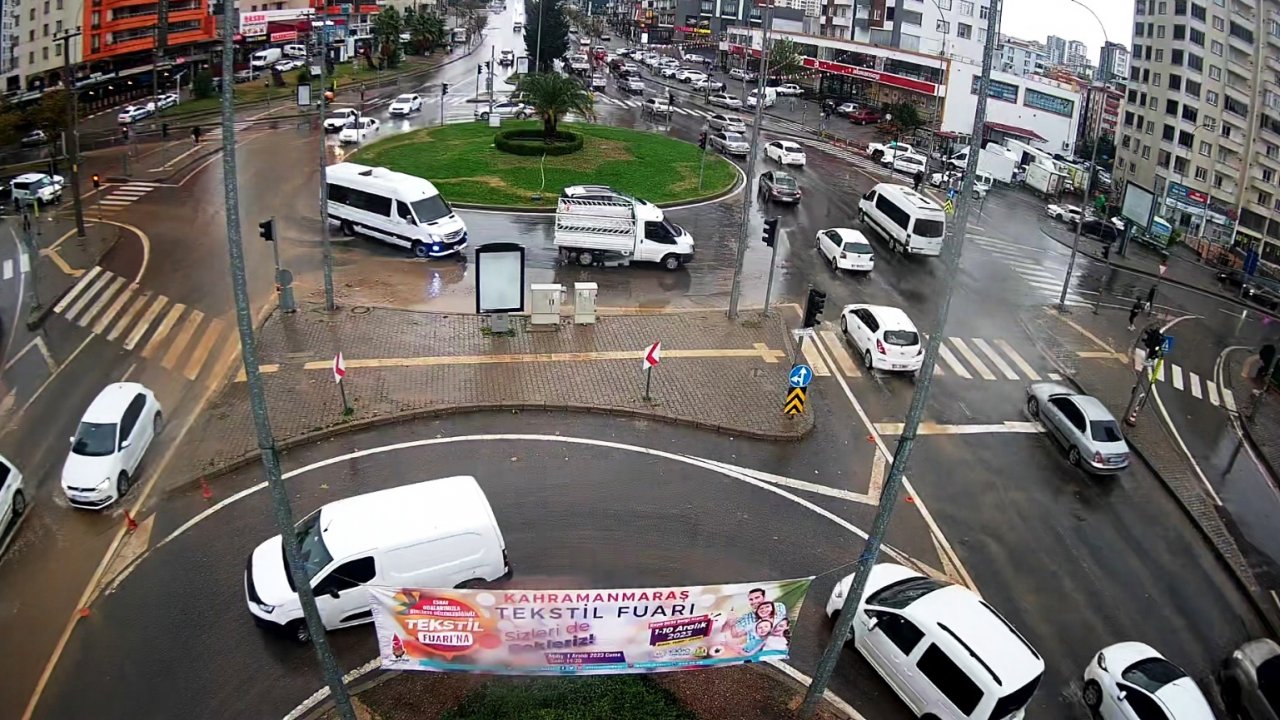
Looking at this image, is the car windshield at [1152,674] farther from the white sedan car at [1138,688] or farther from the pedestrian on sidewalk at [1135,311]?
the pedestrian on sidewalk at [1135,311]

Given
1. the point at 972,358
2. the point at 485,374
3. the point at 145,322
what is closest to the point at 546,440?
the point at 485,374

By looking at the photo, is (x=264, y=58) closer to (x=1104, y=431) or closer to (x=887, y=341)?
(x=887, y=341)

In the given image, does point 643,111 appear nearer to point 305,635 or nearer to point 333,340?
point 333,340

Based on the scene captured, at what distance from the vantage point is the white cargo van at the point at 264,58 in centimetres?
7250

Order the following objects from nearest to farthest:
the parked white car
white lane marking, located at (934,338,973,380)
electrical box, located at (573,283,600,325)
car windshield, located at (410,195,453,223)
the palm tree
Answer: electrical box, located at (573,283,600,325) → white lane marking, located at (934,338,973,380) → car windshield, located at (410,195,453,223) → the palm tree → the parked white car

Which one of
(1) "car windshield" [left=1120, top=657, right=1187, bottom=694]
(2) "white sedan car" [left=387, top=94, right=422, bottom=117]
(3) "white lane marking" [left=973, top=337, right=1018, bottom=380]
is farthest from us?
(2) "white sedan car" [left=387, top=94, right=422, bottom=117]

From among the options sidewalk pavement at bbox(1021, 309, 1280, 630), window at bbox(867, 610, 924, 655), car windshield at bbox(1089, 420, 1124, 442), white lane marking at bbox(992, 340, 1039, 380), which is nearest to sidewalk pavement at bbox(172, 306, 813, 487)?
car windshield at bbox(1089, 420, 1124, 442)

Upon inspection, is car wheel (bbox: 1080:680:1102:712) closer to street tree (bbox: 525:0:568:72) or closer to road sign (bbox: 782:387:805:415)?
road sign (bbox: 782:387:805:415)

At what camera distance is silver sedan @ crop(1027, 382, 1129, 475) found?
62.8ft

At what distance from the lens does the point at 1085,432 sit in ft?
63.7

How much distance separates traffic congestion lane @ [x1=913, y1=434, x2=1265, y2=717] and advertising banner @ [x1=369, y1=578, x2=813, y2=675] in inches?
216

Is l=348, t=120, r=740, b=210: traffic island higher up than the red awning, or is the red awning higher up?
the red awning

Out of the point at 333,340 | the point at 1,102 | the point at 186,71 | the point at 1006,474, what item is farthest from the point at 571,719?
the point at 186,71

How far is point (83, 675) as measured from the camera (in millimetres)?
11938
